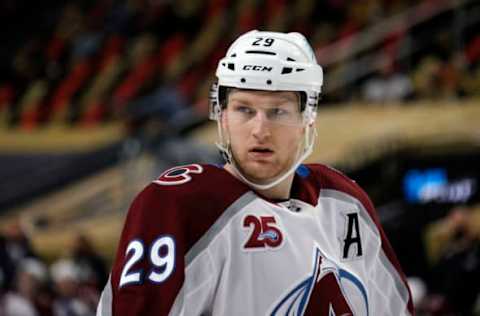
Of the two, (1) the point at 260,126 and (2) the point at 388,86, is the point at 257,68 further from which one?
(2) the point at 388,86

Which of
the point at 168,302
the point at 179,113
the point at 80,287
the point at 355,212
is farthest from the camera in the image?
the point at 179,113

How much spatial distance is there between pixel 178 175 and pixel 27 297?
5.07 meters

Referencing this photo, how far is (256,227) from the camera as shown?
246cm

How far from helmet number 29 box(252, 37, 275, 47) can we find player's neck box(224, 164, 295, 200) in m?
0.28

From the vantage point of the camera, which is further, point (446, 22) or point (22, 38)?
point (22, 38)

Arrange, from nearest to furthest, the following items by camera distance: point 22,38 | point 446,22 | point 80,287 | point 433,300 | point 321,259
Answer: point 321,259, point 433,300, point 80,287, point 446,22, point 22,38

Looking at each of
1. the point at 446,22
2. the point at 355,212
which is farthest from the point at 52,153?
the point at 355,212

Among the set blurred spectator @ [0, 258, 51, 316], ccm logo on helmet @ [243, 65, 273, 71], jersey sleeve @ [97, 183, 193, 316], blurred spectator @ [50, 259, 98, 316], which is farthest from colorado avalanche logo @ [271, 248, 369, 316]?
blurred spectator @ [50, 259, 98, 316]

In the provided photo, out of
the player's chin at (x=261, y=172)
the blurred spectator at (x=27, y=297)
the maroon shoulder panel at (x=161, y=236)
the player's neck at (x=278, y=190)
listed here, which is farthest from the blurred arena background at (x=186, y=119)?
the maroon shoulder panel at (x=161, y=236)

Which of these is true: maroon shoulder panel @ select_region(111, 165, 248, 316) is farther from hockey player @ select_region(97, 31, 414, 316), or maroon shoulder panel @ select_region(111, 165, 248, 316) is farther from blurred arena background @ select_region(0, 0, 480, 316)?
blurred arena background @ select_region(0, 0, 480, 316)

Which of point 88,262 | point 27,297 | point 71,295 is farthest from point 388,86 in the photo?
point 27,297

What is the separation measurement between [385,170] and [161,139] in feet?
7.64

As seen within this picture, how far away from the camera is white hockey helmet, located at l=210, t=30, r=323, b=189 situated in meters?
2.52

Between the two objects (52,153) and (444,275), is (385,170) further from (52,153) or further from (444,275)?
(52,153)
